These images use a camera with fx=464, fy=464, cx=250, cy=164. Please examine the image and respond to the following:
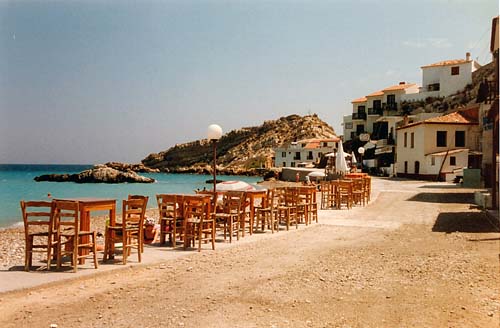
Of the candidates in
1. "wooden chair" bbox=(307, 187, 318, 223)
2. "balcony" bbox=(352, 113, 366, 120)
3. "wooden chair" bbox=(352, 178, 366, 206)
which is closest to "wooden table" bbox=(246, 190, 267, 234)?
"wooden chair" bbox=(307, 187, 318, 223)

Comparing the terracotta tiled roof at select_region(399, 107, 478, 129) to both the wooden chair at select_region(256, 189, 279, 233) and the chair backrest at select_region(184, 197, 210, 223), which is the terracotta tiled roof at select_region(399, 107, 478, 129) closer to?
the wooden chair at select_region(256, 189, 279, 233)

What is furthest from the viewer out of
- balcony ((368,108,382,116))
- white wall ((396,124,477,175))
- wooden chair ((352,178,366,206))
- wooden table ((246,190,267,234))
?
balcony ((368,108,382,116))

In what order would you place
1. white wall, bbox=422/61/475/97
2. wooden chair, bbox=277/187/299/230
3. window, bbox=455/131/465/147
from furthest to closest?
white wall, bbox=422/61/475/97, window, bbox=455/131/465/147, wooden chair, bbox=277/187/299/230

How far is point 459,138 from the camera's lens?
38.4m

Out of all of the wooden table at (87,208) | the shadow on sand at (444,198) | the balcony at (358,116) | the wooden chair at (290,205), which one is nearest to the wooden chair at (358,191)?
the shadow on sand at (444,198)

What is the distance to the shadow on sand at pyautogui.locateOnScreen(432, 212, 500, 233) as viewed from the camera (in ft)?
39.4

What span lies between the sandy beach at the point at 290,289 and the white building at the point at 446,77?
52.1 metres

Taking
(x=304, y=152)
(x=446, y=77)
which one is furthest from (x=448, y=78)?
(x=304, y=152)

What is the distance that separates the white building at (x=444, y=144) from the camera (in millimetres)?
36750

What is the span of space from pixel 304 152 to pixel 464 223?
6259 cm

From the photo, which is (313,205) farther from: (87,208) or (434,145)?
(434,145)

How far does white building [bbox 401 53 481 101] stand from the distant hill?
46.7 meters

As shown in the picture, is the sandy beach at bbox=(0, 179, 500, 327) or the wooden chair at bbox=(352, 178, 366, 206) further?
the wooden chair at bbox=(352, 178, 366, 206)

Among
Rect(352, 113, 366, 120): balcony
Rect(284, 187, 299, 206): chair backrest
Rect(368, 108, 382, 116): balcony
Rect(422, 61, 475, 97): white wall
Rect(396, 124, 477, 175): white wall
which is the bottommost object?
Rect(284, 187, 299, 206): chair backrest
